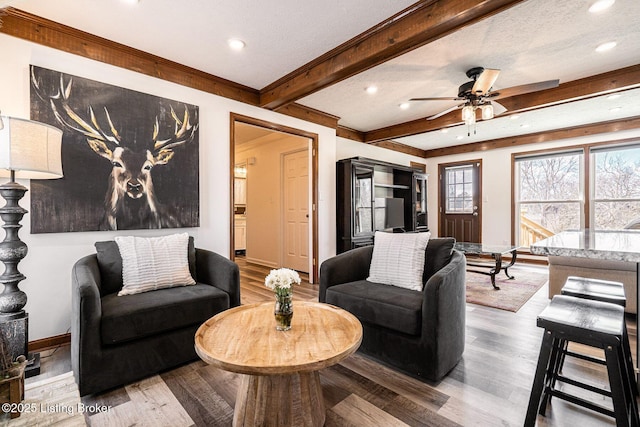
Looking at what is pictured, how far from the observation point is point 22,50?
7.28 feet

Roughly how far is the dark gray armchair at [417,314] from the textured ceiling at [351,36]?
1773mm

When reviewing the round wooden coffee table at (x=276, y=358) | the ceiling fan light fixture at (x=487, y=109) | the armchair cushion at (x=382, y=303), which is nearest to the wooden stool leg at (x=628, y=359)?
the armchair cushion at (x=382, y=303)

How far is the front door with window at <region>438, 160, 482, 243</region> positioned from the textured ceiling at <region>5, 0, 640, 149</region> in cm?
307

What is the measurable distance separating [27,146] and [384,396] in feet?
8.47

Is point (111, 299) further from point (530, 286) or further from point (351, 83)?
point (530, 286)

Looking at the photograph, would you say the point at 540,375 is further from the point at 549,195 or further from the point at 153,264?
the point at 549,195

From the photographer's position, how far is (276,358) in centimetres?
121

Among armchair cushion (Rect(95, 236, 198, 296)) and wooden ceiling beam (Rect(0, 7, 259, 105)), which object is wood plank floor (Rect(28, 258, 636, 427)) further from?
wooden ceiling beam (Rect(0, 7, 259, 105))

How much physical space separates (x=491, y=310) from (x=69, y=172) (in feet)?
13.6

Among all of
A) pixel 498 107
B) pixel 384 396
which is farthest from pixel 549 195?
pixel 384 396

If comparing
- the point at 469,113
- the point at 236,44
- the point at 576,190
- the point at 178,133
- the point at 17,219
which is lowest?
the point at 17,219

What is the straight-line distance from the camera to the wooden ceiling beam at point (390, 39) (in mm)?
1949

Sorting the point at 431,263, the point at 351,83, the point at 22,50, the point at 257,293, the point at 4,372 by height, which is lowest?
the point at 257,293

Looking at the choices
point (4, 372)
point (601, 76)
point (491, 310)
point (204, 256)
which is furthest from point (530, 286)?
point (4, 372)
